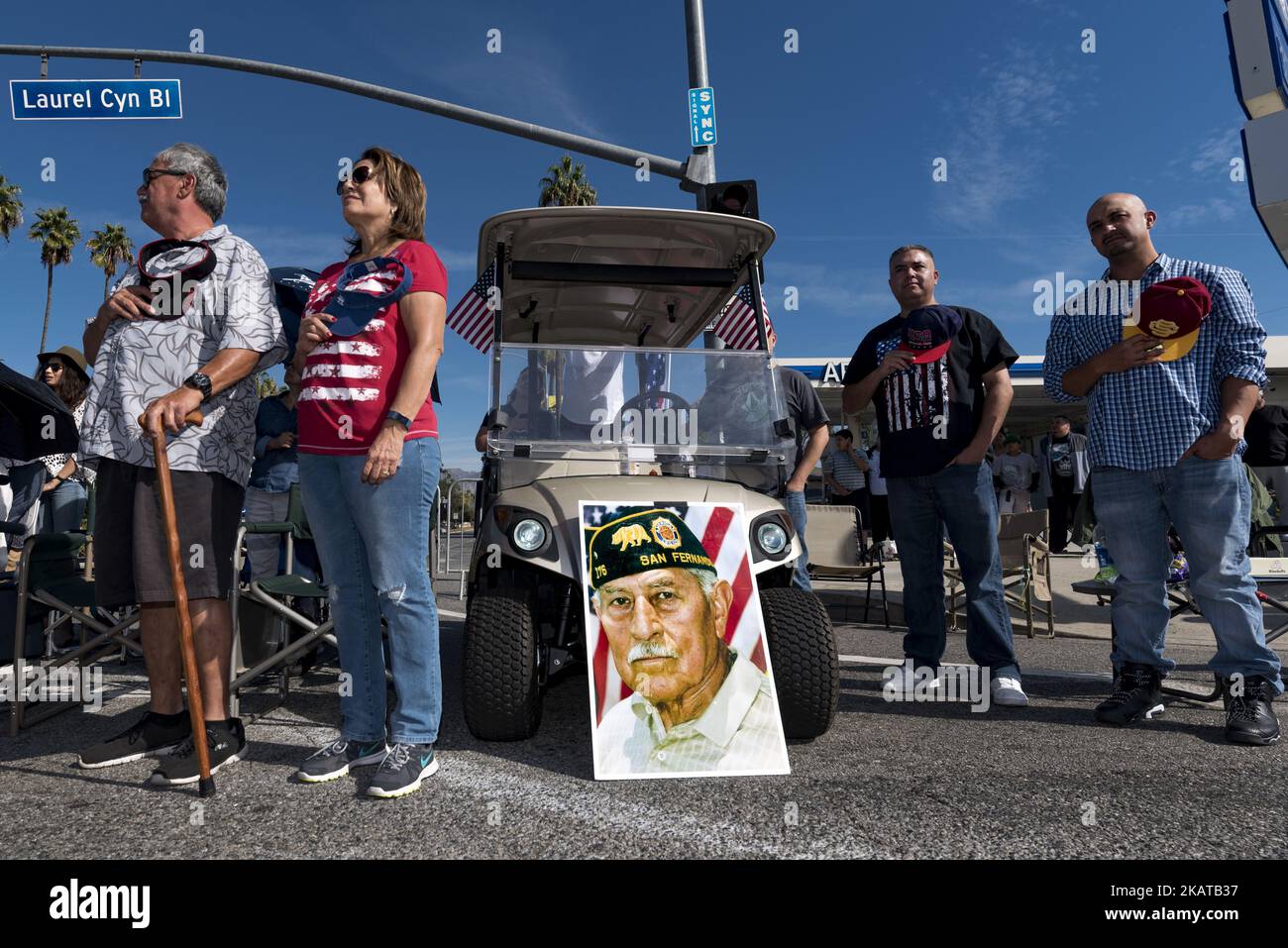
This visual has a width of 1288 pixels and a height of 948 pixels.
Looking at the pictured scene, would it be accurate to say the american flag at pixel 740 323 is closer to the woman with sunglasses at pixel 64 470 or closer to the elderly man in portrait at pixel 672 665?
the elderly man in portrait at pixel 672 665

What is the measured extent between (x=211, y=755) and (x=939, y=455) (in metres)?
3.36

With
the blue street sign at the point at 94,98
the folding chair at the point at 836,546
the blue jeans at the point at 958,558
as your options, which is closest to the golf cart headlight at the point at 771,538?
the blue jeans at the point at 958,558

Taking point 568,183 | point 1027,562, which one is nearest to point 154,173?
point 1027,562

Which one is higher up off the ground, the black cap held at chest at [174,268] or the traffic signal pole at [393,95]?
the traffic signal pole at [393,95]

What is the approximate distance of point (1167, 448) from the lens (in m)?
3.38

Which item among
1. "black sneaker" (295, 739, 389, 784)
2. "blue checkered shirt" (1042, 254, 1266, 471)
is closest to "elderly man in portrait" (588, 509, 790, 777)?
"black sneaker" (295, 739, 389, 784)

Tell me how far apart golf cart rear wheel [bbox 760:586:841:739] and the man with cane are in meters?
2.02

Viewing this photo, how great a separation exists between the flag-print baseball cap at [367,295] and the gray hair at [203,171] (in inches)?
32.5

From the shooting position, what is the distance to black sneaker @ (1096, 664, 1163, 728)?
343cm

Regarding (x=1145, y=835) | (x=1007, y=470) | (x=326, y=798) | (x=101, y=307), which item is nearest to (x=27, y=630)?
(x=101, y=307)

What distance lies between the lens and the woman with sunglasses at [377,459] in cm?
265

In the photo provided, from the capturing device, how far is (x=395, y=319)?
108 inches

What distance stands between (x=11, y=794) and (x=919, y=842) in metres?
2.83

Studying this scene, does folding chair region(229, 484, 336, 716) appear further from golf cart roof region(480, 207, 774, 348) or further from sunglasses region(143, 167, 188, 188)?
golf cart roof region(480, 207, 774, 348)
